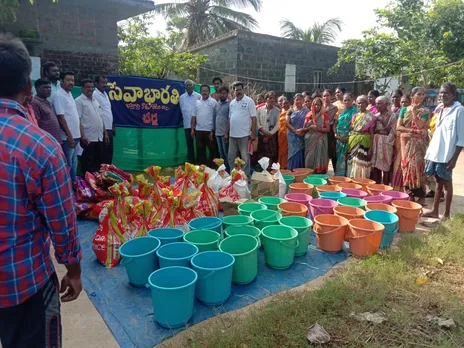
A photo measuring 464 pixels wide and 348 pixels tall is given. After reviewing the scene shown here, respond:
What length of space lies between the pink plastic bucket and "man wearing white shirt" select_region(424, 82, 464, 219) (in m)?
1.54

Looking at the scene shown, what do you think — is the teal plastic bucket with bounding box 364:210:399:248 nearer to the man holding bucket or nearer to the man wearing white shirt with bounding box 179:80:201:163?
the man holding bucket

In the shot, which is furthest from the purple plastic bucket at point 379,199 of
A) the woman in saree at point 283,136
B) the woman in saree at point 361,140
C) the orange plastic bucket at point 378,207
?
the woman in saree at point 283,136

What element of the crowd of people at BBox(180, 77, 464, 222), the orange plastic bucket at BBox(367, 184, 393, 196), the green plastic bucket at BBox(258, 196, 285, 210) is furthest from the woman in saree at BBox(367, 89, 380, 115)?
the green plastic bucket at BBox(258, 196, 285, 210)

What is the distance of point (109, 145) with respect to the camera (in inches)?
237

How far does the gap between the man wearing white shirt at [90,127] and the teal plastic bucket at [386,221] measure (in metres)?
4.00

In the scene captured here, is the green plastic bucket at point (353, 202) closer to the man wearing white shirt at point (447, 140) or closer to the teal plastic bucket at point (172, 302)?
the man wearing white shirt at point (447, 140)

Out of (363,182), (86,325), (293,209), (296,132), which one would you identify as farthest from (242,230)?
(296,132)

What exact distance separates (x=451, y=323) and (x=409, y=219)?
1661 mm

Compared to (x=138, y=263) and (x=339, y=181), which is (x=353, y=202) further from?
(x=138, y=263)

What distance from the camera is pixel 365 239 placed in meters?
3.09

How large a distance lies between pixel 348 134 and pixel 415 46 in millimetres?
8728

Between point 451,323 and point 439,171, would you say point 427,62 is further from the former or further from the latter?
point 451,323

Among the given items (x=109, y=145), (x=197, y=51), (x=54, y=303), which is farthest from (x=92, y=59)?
(x=54, y=303)

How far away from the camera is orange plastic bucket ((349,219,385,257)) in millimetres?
3072
